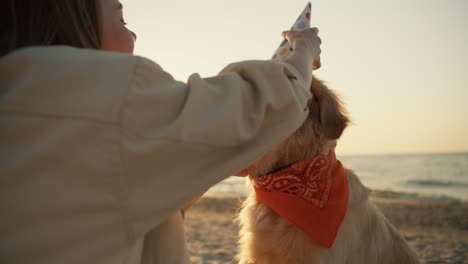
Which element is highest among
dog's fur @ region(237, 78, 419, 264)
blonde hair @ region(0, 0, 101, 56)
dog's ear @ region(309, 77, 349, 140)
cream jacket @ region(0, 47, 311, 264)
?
blonde hair @ region(0, 0, 101, 56)

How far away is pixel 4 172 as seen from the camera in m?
1.03

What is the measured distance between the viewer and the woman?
41.5 inches

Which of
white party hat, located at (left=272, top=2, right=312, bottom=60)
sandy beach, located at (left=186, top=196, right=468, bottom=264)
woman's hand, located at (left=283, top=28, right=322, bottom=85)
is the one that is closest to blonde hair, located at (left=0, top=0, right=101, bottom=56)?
woman's hand, located at (left=283, top=28, right=322, bottom=85)

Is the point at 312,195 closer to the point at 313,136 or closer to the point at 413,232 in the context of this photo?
the point at 313,136

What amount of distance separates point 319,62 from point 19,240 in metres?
1.64

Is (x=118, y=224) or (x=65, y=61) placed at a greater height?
(x=65, y=61)

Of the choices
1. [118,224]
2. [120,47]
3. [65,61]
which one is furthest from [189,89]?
[120,47]

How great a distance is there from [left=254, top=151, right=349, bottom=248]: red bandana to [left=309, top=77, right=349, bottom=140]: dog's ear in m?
0.22

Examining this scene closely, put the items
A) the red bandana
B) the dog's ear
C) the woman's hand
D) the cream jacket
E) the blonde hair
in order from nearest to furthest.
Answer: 1. the cream jacket
2. the blonde hair
3. the woman's hand
4. the red bandana
5. the dog's ear

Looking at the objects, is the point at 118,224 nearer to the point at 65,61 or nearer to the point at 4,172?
the point at 4,172

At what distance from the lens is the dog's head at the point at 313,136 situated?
2879 millimetres

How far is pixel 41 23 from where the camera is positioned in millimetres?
1363

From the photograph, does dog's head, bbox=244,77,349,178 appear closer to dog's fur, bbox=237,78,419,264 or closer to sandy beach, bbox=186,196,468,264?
dog's fur, bbox=237,78,419,264

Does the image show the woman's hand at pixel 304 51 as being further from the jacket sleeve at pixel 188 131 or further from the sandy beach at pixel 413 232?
the sandy beach at pixel 413 232
